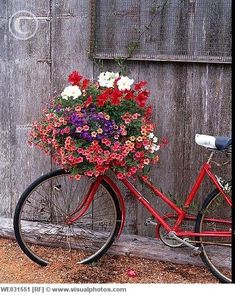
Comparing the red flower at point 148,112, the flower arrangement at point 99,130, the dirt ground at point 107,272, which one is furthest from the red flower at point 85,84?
the dirt ground at point 107,272

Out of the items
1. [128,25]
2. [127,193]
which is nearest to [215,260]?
[127,193]

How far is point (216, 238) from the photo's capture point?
4.08 m

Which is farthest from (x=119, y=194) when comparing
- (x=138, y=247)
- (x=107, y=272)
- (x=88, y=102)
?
(x=88, y=102)

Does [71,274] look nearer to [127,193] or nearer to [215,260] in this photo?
[127,193]

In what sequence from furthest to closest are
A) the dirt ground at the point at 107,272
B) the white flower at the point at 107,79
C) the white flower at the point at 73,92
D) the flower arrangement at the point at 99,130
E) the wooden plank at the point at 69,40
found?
the wooden plank at the point at 69,40 → the dirt ground at the point at 107,272 → the white flower at the point at 107,79 → the white flower at the point at 73,92 → the flower arrangement at the point at 99,130

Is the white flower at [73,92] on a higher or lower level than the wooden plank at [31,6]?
lower

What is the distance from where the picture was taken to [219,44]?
3.94 m

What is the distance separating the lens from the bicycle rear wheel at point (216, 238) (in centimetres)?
379

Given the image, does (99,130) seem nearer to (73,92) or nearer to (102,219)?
(73,92)

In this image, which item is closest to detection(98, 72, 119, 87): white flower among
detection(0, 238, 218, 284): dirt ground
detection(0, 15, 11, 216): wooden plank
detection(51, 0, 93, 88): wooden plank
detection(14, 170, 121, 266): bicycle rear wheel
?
detection(51, 0, 93, 88): wooden plank

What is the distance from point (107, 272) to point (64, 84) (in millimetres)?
1584

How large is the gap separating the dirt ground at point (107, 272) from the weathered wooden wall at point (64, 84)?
342mm

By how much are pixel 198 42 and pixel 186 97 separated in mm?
442

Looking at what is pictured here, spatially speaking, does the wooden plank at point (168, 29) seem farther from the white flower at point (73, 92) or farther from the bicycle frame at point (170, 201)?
the bicycle frame at point (170, 201)
